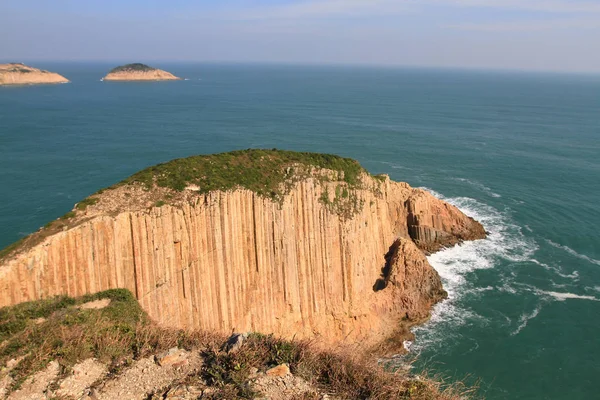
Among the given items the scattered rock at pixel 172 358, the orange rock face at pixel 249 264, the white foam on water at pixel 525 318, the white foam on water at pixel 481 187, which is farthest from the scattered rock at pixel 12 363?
the white foam on water at pixel 481 187

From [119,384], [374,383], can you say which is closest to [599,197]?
[374,383]

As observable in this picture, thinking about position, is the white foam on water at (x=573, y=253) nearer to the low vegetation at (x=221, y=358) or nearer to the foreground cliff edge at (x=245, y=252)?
the foreground cliff edge at (x=245, y=252)

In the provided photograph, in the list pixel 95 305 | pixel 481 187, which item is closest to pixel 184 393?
pixel 95 305

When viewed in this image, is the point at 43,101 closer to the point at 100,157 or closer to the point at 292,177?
the point at 100,157

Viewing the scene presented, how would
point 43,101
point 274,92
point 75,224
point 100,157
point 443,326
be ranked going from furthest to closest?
point 274,92, point 43,101, point 100,157, point 443,326, point 75,224

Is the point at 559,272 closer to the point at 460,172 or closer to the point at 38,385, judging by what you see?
the point at 460,172

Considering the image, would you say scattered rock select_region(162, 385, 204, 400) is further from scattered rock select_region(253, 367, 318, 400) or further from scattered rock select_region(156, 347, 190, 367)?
scattered rock select_region(253, 367, 318, 400)
